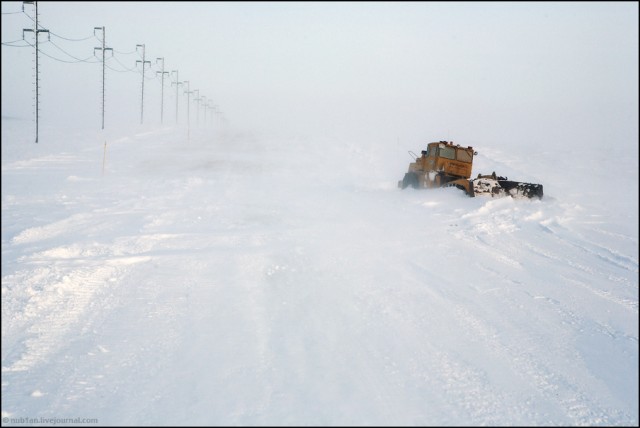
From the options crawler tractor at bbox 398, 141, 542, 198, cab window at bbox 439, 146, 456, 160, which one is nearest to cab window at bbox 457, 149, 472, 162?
crawler tractor at bbox 398, 141, 542, 198

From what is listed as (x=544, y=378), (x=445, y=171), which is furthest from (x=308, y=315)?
(x=445, y=171)

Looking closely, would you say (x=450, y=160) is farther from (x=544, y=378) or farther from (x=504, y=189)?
(x=544, y=378)

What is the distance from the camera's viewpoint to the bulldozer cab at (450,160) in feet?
57.7

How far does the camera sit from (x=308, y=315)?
5770 millimetres

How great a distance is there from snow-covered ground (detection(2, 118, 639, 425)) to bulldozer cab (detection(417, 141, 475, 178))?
4.97 metres

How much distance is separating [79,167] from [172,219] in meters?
10.5

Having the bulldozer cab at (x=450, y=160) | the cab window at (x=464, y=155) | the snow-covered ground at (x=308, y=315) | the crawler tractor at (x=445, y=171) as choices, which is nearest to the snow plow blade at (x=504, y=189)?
the crawler tractor at (x=445, y=171)

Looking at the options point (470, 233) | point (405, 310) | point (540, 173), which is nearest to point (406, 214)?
point (470, 233)

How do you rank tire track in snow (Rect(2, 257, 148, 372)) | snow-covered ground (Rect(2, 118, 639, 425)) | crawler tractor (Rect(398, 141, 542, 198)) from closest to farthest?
snow-covered ground (Rect(2, 118, 639, 425)) → tire track in snow (Rect(2, 257, 148, 372)) → crawler tractor (Rect(398, 141, 542, 198))

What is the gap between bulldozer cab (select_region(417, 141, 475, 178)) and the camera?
57.7 feet

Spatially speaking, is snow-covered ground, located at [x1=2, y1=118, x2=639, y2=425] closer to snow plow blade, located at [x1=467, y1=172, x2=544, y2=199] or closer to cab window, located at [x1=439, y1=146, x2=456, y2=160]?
snow plow blade, located at [x1=467, y1=172, x2=544, y2=199]

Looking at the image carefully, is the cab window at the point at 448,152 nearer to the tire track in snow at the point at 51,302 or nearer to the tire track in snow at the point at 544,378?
the tire track in snow at the point at 544,378

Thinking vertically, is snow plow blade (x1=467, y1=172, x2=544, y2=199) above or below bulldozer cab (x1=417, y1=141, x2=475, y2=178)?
below

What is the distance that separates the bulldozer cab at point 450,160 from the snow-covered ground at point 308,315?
16.3 ft
